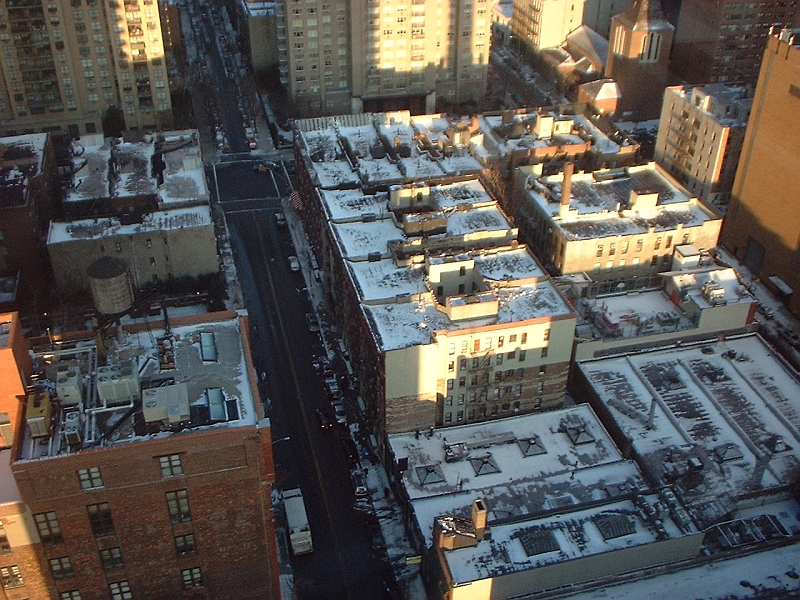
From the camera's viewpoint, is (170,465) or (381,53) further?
(381,53)

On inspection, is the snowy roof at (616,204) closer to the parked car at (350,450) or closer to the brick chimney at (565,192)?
the brick chimney at (565,192)

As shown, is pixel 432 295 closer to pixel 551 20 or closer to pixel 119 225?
pixel 119 225

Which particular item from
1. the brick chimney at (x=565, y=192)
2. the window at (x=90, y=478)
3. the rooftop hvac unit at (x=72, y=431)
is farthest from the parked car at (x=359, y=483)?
the brick chimney at (x=565, y=192)

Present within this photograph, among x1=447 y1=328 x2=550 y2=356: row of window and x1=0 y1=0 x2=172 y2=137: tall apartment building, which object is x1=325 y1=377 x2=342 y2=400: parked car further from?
x1=0 y1=0 x2=172 y2=137: tall apartment building

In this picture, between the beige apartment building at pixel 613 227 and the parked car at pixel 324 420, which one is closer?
the parked car at pixel 324 420

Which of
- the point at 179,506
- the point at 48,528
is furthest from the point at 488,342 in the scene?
the point at 48,528

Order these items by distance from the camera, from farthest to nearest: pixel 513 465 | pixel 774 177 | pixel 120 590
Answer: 1. pixel 774 177
2. pixel 513 465
3. pixel 120 590
